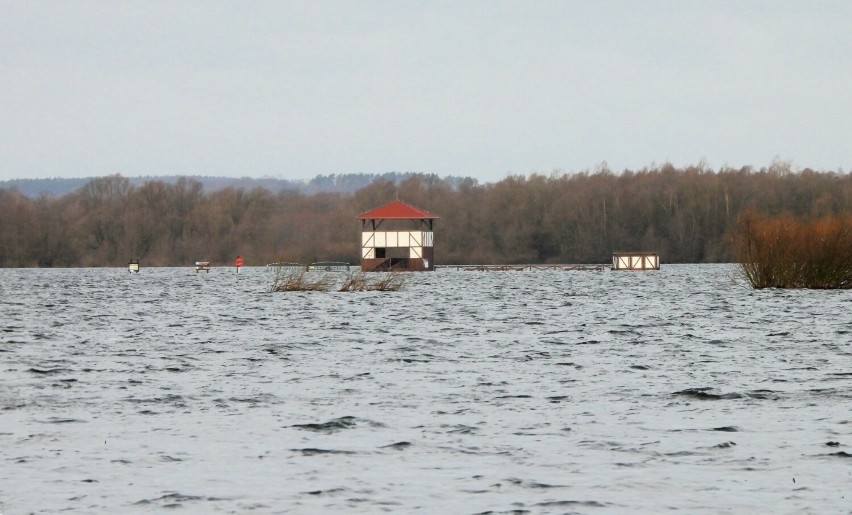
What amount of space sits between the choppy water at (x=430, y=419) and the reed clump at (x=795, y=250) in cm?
1723

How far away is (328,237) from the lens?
168250 mm

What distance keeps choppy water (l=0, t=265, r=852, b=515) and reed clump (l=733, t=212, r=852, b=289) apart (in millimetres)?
17227

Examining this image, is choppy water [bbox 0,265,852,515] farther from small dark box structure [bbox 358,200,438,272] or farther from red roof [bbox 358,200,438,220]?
red roof [bbox 358,200,438,220]

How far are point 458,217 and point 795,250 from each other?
373 ft

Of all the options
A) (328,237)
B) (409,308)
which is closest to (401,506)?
(409,308)

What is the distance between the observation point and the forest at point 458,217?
489ft

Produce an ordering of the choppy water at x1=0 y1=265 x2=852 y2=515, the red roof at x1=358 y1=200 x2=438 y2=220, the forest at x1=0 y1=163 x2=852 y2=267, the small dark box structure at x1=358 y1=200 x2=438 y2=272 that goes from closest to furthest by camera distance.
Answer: the choppy water at x1=0 y1=265 x2=852 y2=515
the small dark box structure at x1=358 y1=200 x2=438 y2=272
the red roof at x1=358 y1=200 x2=438 y2=220
the forest at x1=0 y1=163 x2=852 y2=267

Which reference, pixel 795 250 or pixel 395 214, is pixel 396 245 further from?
pixel 795 250

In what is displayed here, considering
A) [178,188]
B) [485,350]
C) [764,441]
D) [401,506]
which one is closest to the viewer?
[401,506]

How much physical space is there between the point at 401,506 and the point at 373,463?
2.05 m

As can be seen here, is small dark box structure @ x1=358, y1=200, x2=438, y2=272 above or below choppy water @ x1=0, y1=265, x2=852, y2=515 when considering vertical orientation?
above

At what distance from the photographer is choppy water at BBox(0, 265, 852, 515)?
1138cm

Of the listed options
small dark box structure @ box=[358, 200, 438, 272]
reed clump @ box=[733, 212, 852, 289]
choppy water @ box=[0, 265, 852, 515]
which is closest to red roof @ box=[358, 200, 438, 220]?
small dark box structure @ box=[358, 200, 438, 272]

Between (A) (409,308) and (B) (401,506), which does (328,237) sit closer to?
(A) (409,308)
